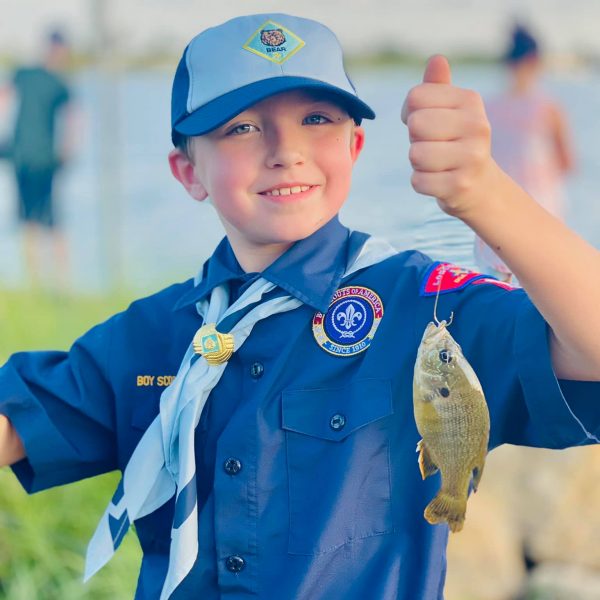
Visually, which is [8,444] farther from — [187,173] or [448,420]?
[448,420]

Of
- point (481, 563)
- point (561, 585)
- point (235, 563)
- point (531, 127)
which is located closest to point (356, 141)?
point (235, 563)

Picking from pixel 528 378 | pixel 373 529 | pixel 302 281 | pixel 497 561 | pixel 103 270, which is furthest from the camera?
pixel 103 270

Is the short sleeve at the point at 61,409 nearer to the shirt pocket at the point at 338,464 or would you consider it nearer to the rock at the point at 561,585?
the shirt pocket at the point at 338,464

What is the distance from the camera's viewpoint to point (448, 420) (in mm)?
1762

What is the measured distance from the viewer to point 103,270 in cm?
731

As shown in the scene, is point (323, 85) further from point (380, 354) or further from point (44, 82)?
point (44, 82)

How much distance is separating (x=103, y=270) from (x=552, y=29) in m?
3.49

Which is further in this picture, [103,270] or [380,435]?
[103,270]

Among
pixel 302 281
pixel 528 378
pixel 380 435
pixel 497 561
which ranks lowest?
pixel 497 561

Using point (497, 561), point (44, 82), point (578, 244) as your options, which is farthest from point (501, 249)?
point (44, 82)

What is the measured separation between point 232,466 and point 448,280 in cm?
55

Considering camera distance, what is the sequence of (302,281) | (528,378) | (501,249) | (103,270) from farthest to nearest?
(103,270) < (302,281) < (528,378) < (501,249)

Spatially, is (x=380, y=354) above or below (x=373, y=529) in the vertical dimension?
above

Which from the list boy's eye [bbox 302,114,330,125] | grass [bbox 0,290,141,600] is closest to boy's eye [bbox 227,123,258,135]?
boy's eye [bbox 302,114,330,125]
